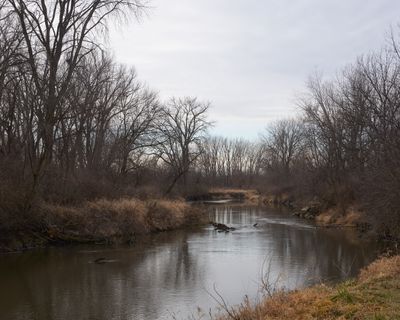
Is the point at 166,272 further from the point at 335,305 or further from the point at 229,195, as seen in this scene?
the point at 229,195

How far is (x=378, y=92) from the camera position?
90.3 ft

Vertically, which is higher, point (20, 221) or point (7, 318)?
point (20, 221)

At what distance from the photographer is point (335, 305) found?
7855mm

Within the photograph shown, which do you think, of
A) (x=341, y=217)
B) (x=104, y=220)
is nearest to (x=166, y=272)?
(x=104, y=220)

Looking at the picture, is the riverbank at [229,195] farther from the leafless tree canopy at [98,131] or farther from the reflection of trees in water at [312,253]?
the reflection of trees in water at [312,253]

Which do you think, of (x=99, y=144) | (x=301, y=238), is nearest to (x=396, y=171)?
(x=301, y=238)

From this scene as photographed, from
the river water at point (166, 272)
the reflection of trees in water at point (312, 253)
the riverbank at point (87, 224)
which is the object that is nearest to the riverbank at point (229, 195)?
the riverbank at point (87, 224)

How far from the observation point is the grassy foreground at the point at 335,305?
721 cm

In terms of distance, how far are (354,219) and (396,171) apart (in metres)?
12.9

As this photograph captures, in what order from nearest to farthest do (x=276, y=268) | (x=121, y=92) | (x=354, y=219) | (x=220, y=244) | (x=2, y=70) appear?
(x=276, y=268)
(x=2, y=70)
(x=220, y=244)
(x=354, y=219)
(x=121, y=92)

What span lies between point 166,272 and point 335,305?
10295 mm

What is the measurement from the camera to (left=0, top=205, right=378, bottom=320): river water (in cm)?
1261

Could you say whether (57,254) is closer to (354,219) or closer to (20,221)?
(20,221)

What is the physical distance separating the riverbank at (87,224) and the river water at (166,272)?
0.99 metres
